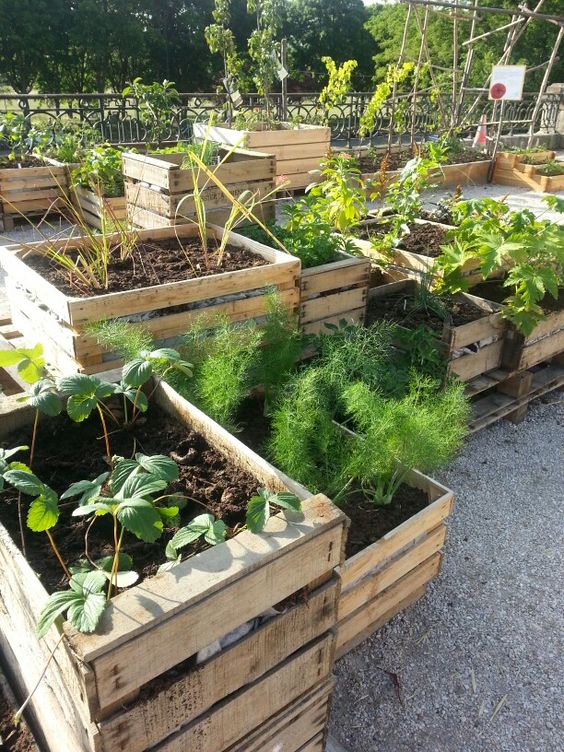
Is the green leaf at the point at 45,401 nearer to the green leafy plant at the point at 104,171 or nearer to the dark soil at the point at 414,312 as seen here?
the dark soil at the point at 414,312

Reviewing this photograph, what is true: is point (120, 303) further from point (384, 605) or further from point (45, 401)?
point (384, 605)

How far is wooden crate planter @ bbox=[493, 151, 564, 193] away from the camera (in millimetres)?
10133

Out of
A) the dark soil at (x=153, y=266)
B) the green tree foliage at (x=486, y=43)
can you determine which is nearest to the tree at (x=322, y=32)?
the green tree foliage at (x=486, y=43)

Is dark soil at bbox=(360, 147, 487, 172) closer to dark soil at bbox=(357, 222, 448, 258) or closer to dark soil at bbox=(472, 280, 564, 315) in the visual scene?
dark soil at bbox=(357, 222, 448, 258)

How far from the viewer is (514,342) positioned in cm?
360

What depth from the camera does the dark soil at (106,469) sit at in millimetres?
1604

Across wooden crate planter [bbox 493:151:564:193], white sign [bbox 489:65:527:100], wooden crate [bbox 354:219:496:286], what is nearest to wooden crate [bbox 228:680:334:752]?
wooden crate [bbox 354:219:496:286]

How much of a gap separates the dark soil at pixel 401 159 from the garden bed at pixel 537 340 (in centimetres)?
620

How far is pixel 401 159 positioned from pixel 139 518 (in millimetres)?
10041

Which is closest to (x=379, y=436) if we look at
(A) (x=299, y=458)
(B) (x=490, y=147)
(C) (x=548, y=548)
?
(A) (x=299, y=458)

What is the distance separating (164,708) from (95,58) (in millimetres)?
25025

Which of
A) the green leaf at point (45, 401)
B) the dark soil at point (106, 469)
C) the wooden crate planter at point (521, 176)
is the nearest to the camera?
the dark soil at point (106, 469)

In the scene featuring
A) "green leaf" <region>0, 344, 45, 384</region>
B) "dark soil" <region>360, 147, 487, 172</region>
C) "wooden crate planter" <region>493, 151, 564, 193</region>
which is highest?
"green leaf" <region>0, 344, 45, 384</region>

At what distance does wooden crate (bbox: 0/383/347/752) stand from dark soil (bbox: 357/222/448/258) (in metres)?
2.95
